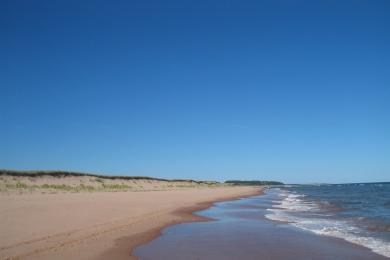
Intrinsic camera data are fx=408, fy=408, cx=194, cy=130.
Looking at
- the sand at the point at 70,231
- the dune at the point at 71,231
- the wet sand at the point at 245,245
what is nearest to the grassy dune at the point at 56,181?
the sand at the point at 70,231

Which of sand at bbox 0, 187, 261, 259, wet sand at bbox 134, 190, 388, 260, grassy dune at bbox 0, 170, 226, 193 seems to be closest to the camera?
sand at bbox 0, 187, 261, 259

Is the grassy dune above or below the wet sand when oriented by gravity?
above

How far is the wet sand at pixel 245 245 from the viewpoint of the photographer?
11416mm

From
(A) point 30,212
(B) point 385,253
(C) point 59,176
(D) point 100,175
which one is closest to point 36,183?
(C) point 59,176

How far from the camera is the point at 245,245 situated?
13141mm

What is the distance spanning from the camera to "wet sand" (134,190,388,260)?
1142 cm

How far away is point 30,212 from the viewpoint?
655 inches

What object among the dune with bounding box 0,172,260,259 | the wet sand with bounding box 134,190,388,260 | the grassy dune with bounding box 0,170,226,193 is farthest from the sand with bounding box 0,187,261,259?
the grassy dune with bounding box 0,170,226,193

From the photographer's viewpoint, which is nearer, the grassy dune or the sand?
the sand

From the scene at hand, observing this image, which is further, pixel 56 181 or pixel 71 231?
pixel 56 181

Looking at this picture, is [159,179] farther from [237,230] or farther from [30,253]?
[30,253]

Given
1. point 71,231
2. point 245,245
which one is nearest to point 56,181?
point 71,231

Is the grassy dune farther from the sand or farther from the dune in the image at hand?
the dune

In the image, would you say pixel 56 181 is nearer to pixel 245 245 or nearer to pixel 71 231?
pixel 71 231
